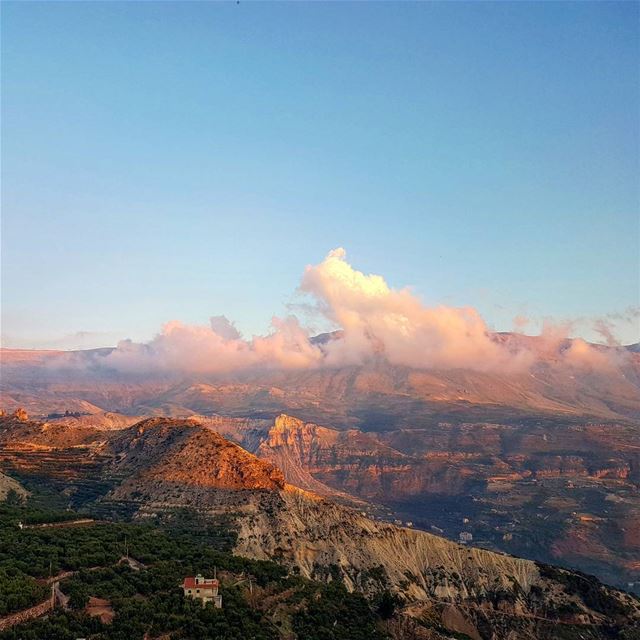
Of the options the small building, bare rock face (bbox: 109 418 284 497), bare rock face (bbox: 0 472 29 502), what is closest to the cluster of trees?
the small building

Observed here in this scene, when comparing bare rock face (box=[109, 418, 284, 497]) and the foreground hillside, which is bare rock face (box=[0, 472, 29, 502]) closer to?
the foreground hillside

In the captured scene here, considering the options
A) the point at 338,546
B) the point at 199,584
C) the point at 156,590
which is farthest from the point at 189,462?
the point at 199,584

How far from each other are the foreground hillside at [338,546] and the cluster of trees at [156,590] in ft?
30.9

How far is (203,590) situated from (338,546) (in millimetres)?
45019

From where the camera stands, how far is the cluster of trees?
5881cm

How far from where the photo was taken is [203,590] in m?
67.9

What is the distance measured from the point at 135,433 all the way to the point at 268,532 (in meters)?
49.7

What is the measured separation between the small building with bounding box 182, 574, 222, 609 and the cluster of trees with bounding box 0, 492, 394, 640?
2.69 ft

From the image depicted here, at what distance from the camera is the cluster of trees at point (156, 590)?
58.8 m

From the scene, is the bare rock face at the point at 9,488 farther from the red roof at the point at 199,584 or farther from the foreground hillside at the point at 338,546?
the red roof at the point at 199,584

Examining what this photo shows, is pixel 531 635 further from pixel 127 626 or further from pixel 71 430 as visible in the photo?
pixel 71 430

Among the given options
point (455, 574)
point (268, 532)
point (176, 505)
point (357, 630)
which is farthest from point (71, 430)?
point (357, 630)

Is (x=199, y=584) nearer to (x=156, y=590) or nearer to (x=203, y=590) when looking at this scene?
(x=203, y=590)

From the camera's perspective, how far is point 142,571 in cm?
7275
